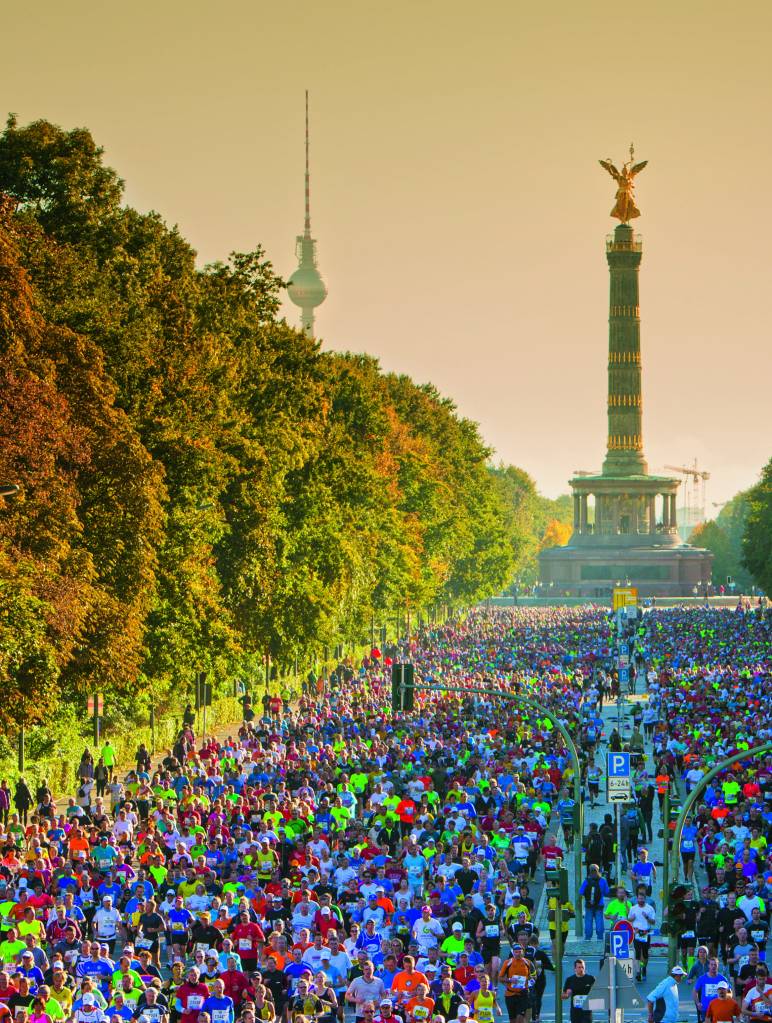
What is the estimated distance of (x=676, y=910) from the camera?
82.2 ft

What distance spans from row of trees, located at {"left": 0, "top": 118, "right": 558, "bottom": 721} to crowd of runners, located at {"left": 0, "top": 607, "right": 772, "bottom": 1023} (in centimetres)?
281

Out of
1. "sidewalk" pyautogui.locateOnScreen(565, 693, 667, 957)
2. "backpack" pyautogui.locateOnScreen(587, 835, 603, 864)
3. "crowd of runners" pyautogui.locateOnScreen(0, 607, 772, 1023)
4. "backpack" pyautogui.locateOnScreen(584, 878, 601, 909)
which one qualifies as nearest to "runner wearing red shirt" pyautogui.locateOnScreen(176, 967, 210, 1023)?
"crowd of runners" pyautogui.locateOnScreen(0, 607, 772, 1023)

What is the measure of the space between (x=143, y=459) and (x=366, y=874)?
15897 mm

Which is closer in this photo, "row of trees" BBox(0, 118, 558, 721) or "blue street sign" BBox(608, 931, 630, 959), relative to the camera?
"blue street sign" BBox(608, 931, 630, 959)

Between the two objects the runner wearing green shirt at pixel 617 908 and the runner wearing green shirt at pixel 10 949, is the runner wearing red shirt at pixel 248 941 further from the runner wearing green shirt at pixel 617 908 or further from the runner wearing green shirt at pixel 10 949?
the runner wearing green shirt at pixel 617 908

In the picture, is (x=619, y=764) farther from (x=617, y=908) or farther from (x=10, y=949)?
(x=10, y=949)

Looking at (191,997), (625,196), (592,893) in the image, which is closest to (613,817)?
(592,893)

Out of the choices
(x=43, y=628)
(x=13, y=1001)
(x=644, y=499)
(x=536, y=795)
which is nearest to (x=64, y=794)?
(x=43, y=628)

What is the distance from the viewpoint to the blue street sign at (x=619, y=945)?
73.9 feet

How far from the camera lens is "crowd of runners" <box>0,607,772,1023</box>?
→ 66.3 feet

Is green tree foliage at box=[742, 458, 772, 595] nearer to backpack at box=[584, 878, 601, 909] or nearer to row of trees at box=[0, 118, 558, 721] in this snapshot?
row of trees at box=[0, 118, 558, 721]

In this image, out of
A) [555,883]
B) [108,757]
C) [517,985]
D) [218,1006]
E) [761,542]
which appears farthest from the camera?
[761,542]

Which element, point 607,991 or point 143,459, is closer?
point 607,991

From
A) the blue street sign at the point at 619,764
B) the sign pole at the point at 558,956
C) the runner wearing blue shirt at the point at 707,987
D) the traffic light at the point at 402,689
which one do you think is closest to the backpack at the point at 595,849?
the blue street sign at the point at 619,764
